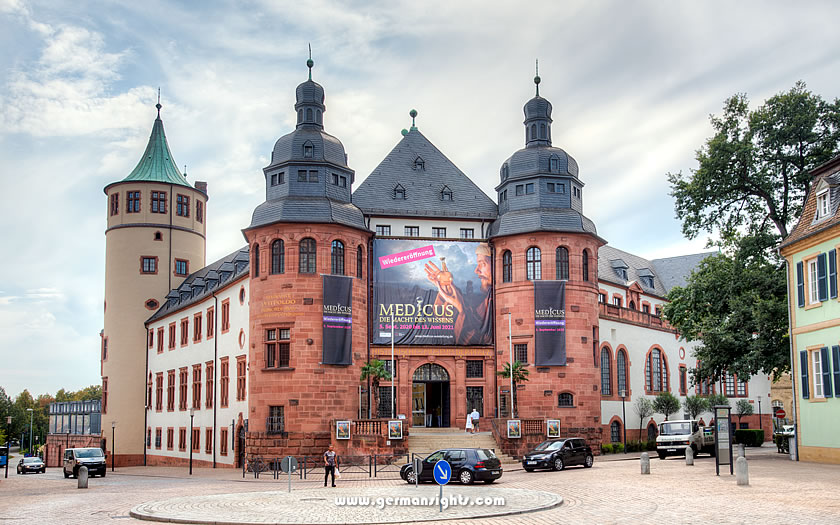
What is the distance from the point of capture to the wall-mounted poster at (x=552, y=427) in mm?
44062

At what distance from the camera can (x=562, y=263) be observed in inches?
1907

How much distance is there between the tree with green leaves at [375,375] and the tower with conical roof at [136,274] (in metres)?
29.6

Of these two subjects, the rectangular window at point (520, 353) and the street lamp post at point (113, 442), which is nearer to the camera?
the rectangular window at point (520, 353)

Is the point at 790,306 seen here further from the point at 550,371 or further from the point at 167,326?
the point at 167,326

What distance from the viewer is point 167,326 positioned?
66.4 metres

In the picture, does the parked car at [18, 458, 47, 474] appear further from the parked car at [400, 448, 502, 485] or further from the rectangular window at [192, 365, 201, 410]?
the parked car at [400, 448, 502, 485]

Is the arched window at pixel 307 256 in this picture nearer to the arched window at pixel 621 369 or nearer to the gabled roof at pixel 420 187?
the gabled roof at pixel 420 187

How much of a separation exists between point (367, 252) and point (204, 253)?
3057cm

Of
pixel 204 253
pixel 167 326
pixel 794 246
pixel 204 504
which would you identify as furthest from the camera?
pixel 204 253

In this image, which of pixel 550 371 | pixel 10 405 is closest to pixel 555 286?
pixel 550 371

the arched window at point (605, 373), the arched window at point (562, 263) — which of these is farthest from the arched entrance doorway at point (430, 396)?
the arched window at point (605, 373)

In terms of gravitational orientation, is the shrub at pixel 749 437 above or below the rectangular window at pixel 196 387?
below

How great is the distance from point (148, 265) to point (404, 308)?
3114 centimetres

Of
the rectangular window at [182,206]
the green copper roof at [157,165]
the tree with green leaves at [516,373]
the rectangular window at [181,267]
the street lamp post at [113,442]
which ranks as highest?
the green copper roof at [157,165]
